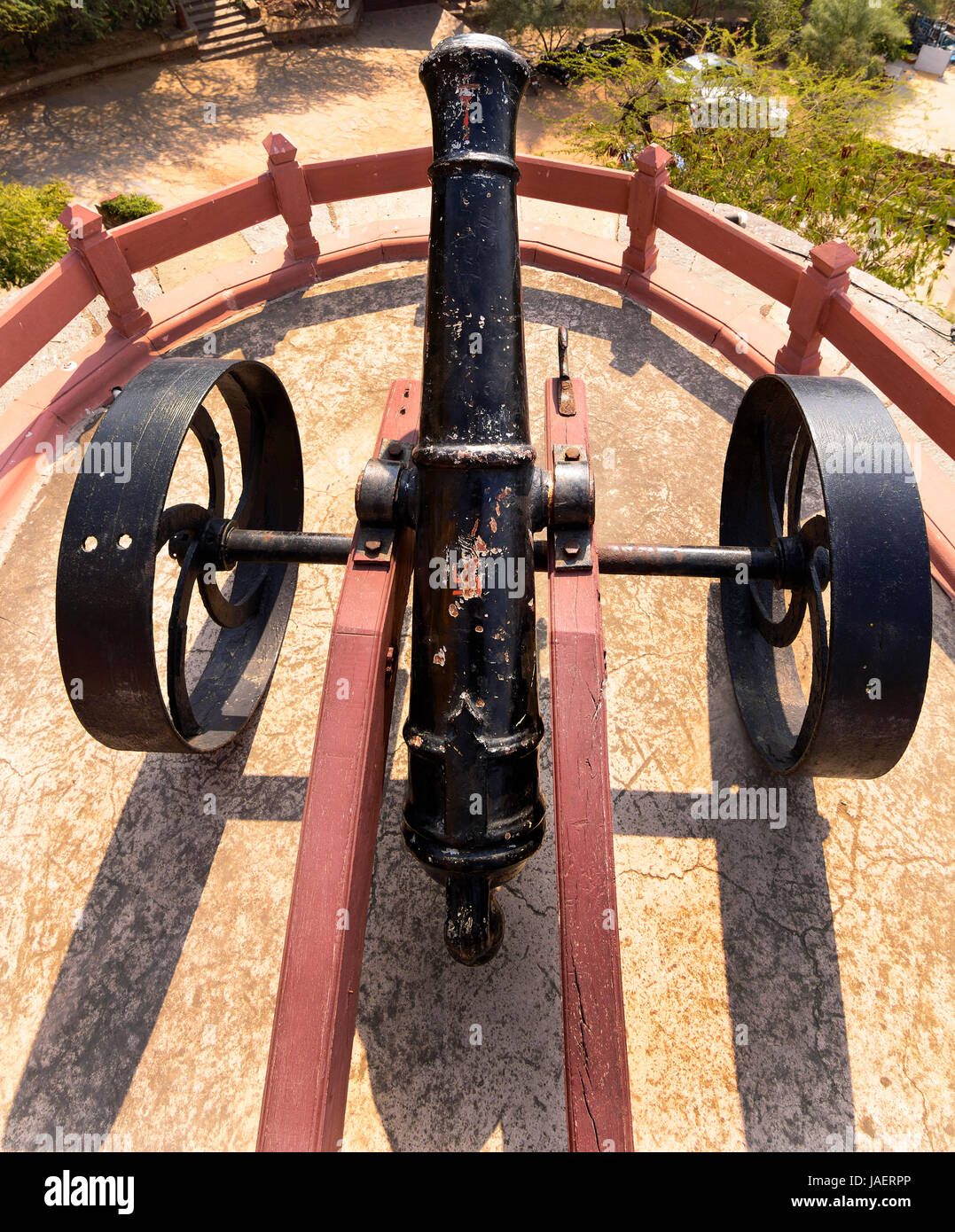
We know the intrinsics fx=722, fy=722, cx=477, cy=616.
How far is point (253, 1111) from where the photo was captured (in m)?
2.44

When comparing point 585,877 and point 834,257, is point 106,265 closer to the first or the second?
point 834,257

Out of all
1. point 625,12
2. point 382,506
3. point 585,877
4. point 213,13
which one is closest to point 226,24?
point 213,13

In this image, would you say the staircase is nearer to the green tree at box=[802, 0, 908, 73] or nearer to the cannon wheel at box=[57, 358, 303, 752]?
the green tree at box=[802, 0, 908, 73]

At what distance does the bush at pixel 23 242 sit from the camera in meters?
5.75

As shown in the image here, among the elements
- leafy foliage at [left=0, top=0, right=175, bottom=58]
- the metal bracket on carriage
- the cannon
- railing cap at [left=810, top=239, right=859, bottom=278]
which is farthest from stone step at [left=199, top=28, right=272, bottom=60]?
the metal bracket on carriage

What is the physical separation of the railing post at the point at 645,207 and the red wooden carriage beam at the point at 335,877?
3801mm

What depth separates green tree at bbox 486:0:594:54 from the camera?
14914mm

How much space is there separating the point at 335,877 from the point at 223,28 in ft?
55.1

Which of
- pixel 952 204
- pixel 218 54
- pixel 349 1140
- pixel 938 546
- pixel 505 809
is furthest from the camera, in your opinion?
pixel 218 54

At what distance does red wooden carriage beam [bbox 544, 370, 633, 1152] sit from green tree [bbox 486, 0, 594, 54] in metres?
17.4

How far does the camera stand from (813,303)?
14.2 feet

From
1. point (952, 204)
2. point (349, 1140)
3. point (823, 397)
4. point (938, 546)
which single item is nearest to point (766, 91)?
point (952, 204)

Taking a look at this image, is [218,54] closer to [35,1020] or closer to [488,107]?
[488,107]

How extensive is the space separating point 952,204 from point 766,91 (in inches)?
134
